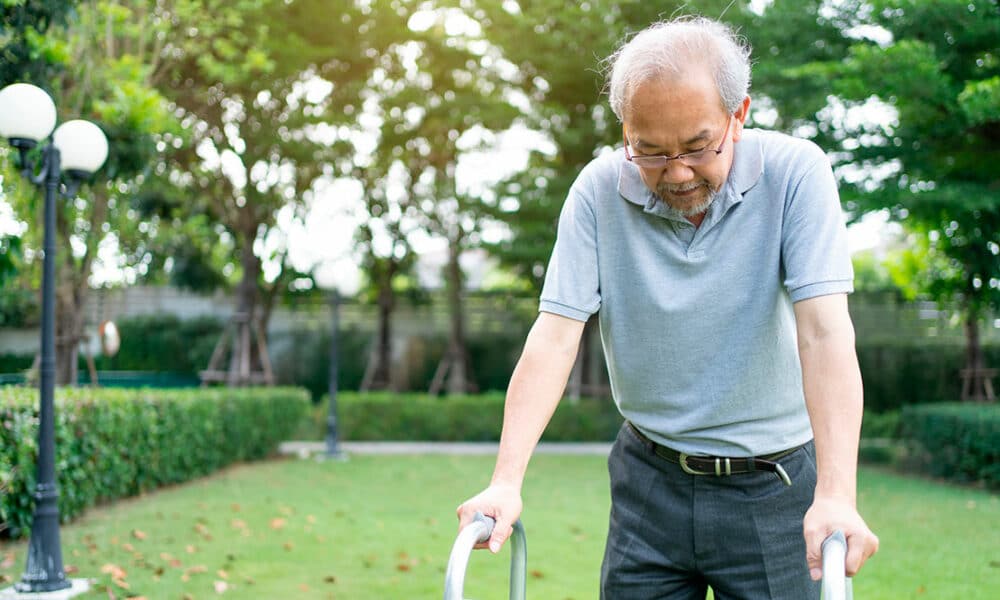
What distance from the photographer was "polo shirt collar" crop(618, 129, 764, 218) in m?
1.78

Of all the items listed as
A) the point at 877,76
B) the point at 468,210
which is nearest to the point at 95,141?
the point at 877,76

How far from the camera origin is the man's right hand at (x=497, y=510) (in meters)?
1.60

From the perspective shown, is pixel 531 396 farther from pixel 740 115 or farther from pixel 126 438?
pixel 126 438

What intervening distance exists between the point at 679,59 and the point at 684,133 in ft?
0.40

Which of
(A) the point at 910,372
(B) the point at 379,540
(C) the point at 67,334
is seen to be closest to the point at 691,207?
(B) the point at 379,540

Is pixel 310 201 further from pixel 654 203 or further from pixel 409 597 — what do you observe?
pixel 654 203

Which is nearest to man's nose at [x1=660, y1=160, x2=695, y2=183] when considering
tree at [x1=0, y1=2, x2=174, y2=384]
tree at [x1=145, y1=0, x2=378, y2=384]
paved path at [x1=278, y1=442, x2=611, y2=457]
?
tree at [x1=0, y1=2, x2=174, y2=384]

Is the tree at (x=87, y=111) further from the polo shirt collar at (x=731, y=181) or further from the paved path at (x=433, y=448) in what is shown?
the polo shirt collar at (x=731, y=181)

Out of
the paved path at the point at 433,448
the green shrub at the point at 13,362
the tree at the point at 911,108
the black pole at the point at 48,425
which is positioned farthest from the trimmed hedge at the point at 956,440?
the green shrub at the point at 13,362

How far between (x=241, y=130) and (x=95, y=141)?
955 centimetres

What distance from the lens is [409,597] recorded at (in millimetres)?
5082

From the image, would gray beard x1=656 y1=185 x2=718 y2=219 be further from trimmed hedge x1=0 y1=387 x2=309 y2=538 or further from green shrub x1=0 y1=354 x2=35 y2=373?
green shrub x1=0 y1=354 x2=35 y2=373

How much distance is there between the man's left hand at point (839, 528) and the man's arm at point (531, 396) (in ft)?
1.56

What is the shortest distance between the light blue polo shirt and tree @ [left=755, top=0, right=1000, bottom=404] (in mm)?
8054
